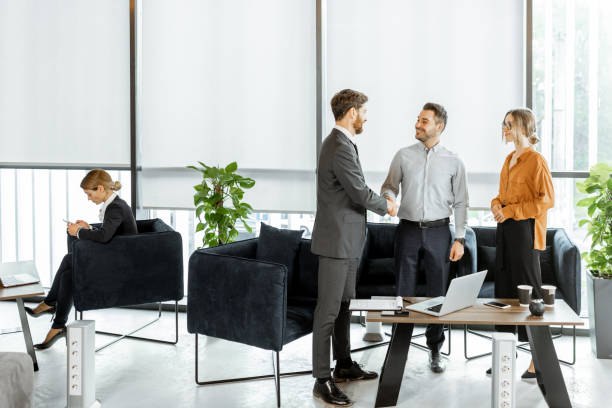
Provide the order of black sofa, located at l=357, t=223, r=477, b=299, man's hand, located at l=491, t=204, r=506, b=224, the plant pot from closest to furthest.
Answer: man's hand, located at l=491, t=204, r=506, b=224, the plant pot, black sofa, located at l=357, t=223, r=477, b=299

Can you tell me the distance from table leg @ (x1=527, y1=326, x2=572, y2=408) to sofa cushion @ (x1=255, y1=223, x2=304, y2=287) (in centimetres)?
159

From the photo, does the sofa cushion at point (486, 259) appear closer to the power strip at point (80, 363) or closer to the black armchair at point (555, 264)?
the black armchair at point (555, 264)

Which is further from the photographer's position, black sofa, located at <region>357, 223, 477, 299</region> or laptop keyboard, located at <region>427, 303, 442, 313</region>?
black sofa, located at <region>357, 223, 477, 299</region>

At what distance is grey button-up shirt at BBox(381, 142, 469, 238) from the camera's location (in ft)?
13.4

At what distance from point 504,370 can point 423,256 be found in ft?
3.60

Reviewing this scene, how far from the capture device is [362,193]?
3.61m

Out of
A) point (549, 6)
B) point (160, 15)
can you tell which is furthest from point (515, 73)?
point (160, 15)

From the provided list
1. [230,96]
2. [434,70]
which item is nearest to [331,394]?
[434,70]

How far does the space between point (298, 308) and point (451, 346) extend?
4.70 ft

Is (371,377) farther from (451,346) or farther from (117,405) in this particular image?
(117,405)

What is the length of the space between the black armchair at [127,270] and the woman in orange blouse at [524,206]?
2.37m

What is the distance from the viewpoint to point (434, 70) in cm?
524

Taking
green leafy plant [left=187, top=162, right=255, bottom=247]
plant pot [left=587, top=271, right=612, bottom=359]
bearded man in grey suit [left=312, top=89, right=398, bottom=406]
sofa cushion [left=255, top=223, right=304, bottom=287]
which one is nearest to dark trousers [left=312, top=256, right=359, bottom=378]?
bearded man in grey suit [left=312, top=89, right=398, bottom=406]

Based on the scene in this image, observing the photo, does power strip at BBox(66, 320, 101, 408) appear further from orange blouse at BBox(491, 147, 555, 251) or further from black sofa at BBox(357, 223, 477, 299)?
orange blouse at BBox(491, 147, 555, 251)
